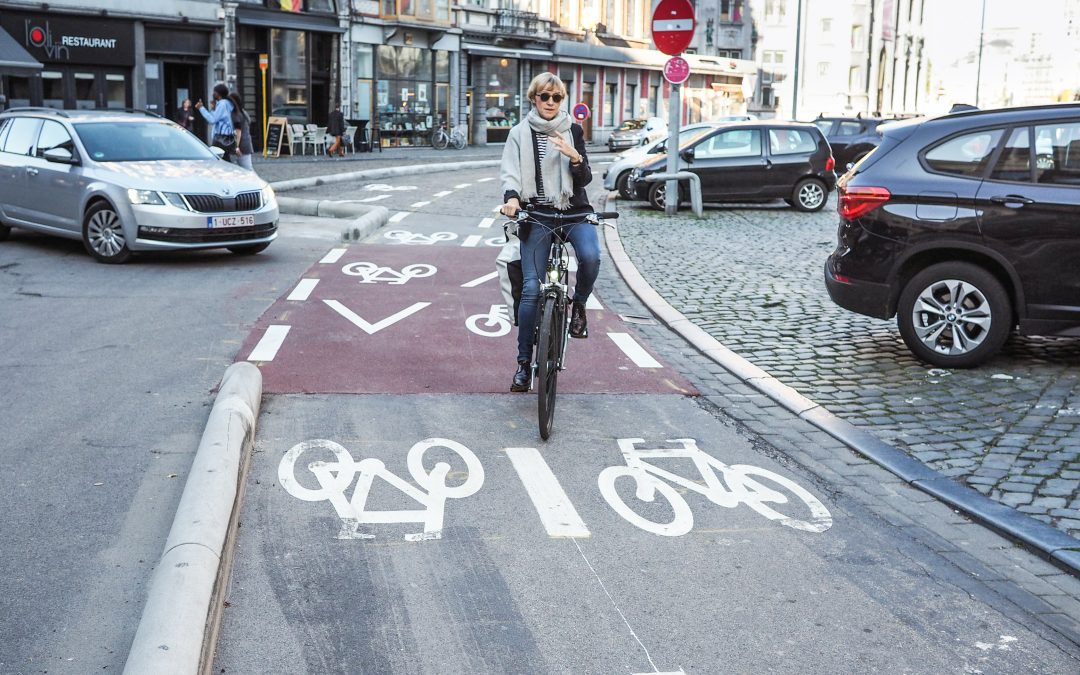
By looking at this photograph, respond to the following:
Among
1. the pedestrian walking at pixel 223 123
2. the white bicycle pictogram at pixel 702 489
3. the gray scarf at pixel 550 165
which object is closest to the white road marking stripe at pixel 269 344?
the gray scarf at pixel 550 165

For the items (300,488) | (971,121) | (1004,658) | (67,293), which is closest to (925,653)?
(1004,658)

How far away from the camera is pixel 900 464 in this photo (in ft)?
19.9

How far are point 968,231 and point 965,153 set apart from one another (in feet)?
1.90

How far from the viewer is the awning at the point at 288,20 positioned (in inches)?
1447

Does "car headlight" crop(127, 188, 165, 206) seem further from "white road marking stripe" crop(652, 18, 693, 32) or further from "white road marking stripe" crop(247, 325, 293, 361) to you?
"white road marking stripe" crop(652, 18, 693, 32)

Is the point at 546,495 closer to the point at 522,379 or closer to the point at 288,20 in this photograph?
the point at 522,379

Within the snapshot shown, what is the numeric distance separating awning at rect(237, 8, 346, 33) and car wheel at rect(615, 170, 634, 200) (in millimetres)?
18430

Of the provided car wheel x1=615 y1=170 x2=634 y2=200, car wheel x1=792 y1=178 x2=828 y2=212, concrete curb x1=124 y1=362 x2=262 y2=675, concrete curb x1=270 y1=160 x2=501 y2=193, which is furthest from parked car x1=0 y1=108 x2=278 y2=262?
car wheel x1=792 y1=178 x2=828 y2=212

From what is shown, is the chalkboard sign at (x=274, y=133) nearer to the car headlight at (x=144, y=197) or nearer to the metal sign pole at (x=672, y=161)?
the metal sign pole at (x=672, y=161)

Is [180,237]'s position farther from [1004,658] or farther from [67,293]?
[1004,658]

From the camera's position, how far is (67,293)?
10.8 metres

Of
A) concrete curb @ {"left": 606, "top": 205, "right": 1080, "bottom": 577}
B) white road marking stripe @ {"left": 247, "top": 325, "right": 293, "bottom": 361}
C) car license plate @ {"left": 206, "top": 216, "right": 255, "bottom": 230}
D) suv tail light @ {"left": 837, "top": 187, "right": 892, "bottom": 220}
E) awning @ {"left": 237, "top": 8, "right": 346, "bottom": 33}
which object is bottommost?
concrete curb @ {"left": 606, "top": 205, "right": 1080, "bottom": 577}

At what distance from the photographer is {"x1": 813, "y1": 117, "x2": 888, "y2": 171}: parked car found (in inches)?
1139

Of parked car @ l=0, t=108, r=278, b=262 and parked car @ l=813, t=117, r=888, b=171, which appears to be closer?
parked car @ l=0, t=108, r=278, b=262
